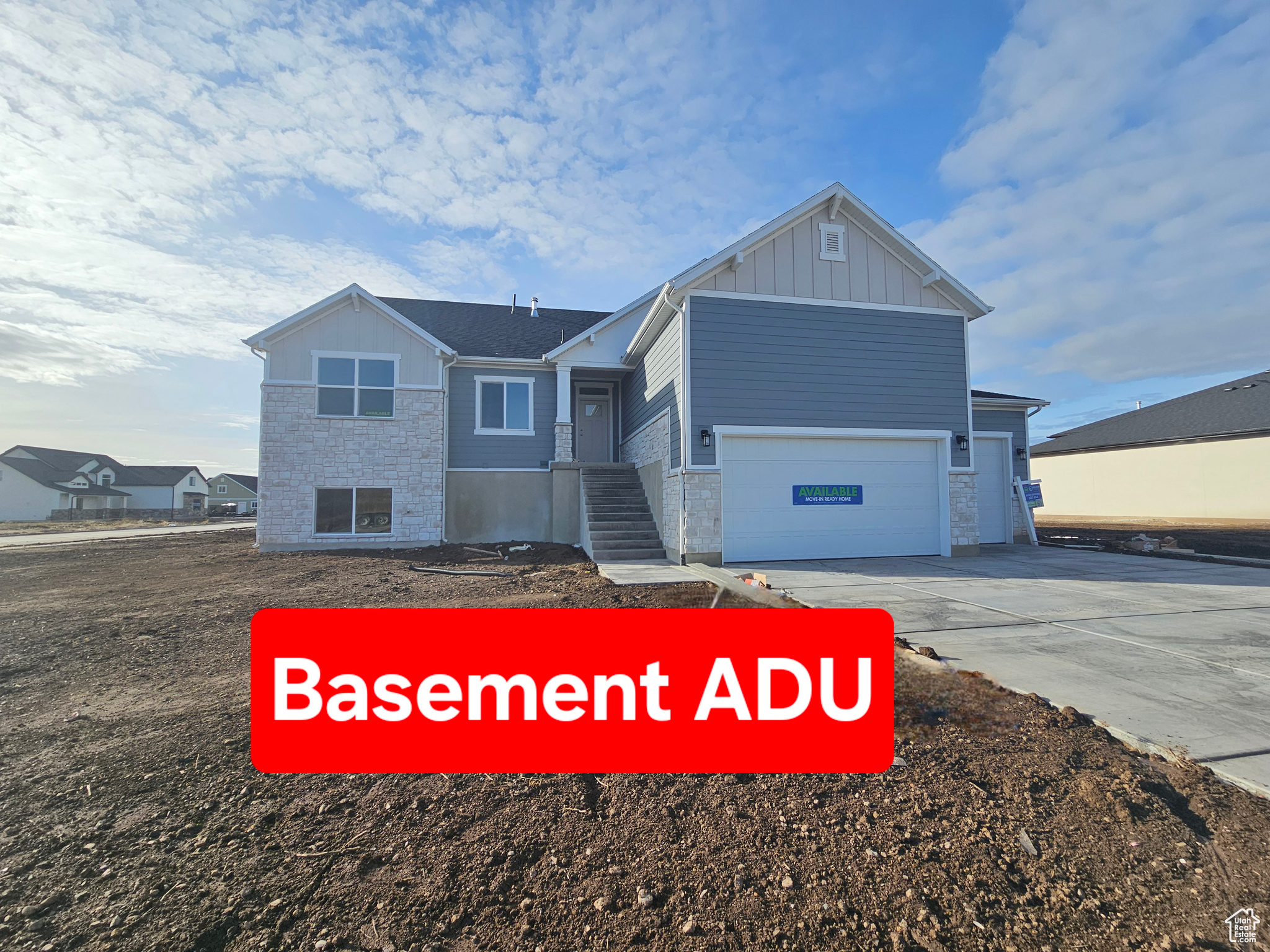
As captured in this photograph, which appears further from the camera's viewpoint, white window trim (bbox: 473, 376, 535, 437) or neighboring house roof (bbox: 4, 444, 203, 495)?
neighboring house roof (bbox: 4, 444, 203, 495)

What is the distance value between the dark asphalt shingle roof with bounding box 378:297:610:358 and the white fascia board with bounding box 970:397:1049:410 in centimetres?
1084

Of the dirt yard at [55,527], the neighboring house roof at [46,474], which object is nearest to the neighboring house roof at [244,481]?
the neighboring house roof at [46,474]

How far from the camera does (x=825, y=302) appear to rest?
1060cm

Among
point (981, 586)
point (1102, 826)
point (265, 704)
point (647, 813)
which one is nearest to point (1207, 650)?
point (981, 586)

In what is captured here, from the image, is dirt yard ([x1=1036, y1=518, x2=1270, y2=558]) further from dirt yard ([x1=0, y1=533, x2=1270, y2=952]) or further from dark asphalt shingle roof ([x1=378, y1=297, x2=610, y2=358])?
dark asphalt shingle roof ([x1=378, y1=297, x2=610, y2=358])

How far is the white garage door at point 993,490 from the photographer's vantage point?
527 inches

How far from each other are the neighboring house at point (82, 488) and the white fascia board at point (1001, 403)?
5086cm

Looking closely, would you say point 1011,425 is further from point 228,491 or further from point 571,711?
point 228,491

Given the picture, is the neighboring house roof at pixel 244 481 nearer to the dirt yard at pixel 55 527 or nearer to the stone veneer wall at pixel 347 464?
the dirt yard at pixel 55 527

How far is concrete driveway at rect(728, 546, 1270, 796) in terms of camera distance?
10.5 ft

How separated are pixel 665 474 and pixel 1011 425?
30.8 feet

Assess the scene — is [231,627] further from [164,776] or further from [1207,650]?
[1207,650]

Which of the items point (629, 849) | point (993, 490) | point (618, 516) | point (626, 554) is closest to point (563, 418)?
point (618, 516)
